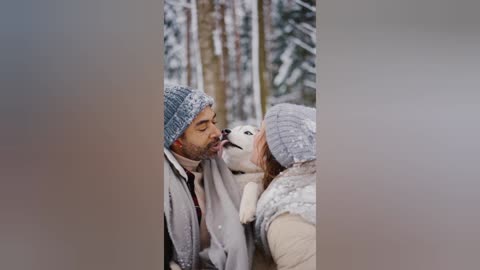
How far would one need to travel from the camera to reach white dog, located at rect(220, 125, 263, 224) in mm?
2232

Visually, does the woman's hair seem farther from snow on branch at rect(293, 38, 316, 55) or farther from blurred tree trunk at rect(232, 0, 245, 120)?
snow on branch at rect(293, 38, 316, 55)

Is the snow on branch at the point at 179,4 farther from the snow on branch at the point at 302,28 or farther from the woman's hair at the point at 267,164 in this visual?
the woman's hair at the point at 267,164

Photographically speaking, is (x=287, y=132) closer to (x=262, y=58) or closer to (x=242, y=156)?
(x=242, y=156)

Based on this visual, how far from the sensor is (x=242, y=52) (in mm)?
2234

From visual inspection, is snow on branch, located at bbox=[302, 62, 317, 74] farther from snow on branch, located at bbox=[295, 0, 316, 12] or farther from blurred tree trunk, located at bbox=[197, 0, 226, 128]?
blurred tree trunk, located at bbox=[197, 0, 226, 128]

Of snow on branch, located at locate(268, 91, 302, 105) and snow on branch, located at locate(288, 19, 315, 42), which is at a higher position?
snow on branch, located at locate(288, 19, 315, 42)

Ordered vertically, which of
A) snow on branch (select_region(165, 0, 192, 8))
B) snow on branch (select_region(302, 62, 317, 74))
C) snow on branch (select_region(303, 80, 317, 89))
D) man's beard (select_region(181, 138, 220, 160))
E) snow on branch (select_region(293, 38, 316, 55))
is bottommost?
man's beard (select_region(181, 138, 220, 160))

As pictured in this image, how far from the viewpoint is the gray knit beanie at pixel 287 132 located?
2242 millimetres

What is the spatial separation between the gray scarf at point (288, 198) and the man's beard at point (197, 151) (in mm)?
269

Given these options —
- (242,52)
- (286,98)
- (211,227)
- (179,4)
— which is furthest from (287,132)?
(179,4)

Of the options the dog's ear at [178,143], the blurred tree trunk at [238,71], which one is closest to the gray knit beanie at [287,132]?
the blurred tree trunk at [238,71]

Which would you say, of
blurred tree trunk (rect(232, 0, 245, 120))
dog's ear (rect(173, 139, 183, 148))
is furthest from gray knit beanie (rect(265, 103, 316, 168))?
dog's ear (rect(173, 139, 183, 148))
